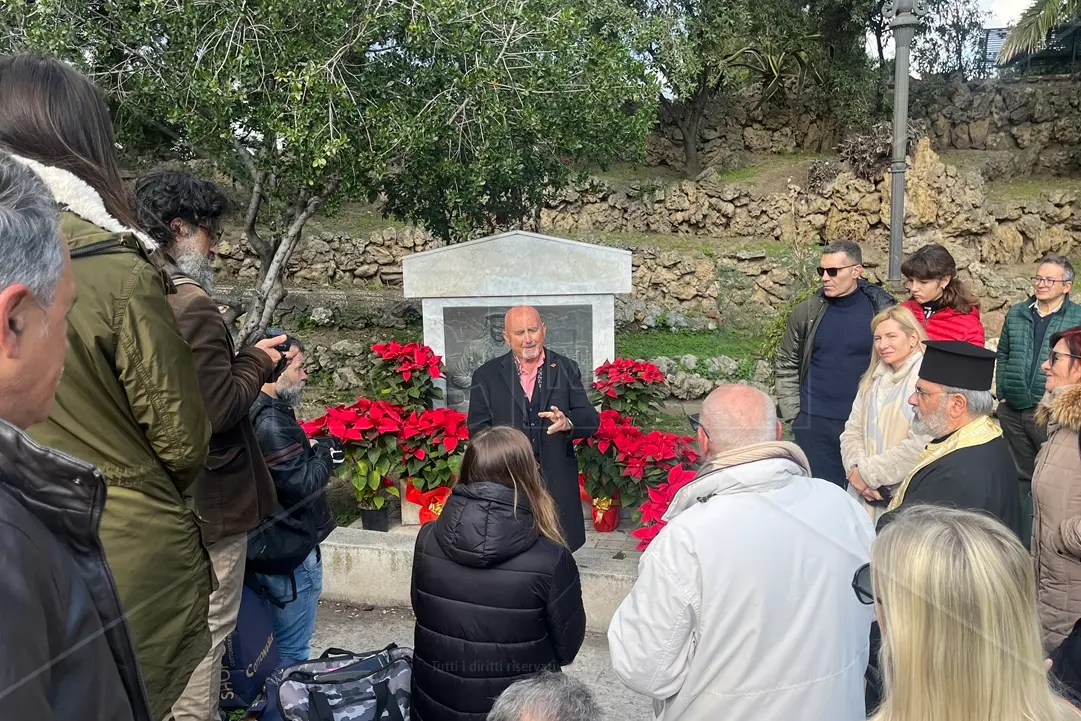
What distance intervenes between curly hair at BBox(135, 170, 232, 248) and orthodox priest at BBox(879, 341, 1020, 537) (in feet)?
8.02

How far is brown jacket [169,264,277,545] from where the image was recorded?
2285 millimetres

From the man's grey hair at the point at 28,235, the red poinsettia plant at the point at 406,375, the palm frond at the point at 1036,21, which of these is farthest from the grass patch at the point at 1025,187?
the man's grey hair at the point at 28,235

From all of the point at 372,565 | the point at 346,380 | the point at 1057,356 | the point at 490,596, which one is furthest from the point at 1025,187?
the point at 490,596

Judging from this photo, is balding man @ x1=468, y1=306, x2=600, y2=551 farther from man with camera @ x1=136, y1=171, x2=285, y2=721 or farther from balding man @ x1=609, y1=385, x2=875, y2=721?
balding man @ x1=609, y1=385, x2=875, y2=721

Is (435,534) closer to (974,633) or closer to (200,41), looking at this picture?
(974,633)

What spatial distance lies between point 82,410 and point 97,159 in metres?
0.67

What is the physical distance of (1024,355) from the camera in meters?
4.93

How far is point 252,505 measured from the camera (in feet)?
8.25

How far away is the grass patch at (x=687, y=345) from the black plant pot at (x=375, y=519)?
695 centimetres

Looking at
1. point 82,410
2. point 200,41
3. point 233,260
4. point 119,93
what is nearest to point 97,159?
point 82,410

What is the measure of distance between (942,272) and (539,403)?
212 cm

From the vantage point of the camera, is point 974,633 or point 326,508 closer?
point 974,633

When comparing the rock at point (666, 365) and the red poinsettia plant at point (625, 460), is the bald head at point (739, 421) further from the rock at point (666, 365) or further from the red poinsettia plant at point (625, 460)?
the rock at point (666, 365)

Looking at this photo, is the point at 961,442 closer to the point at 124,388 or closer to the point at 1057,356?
the point at 1057,356
